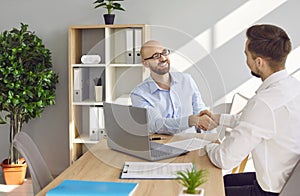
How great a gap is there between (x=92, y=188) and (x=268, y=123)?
0.75 meters

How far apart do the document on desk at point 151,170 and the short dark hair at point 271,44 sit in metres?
0.57

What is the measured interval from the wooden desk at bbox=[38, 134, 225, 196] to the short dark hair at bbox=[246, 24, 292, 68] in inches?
20.6

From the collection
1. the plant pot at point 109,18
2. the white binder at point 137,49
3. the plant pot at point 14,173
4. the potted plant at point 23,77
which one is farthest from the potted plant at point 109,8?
the plant pot at point 14,173

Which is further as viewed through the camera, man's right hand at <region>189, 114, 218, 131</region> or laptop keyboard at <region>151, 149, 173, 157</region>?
man's right hand at <region>189, 114, 218, 131</region>

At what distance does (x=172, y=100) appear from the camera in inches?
89.4

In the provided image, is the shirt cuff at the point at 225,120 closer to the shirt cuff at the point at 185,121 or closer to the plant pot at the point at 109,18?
the shirt cuff at the point at 185,121

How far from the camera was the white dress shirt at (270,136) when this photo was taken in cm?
178

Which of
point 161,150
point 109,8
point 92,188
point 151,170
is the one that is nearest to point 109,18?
point 109,8

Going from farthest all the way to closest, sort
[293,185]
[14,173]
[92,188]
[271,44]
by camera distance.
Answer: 1. [14,173]
2. [271,44]
3. [293,185]
4. [92,188]

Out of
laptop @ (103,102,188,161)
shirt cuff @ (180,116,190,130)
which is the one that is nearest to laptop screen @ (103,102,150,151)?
laptop @ (103,102,188,161)

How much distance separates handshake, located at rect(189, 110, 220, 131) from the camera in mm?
2242

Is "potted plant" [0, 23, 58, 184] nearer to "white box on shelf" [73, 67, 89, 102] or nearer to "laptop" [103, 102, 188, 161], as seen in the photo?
"white box on shelf" [73, 67, 89, 102]

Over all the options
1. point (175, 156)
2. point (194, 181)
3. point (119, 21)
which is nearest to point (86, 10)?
point (119, 21)

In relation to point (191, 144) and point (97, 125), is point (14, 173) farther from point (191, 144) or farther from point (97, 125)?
point (191, 144)
